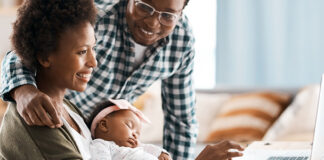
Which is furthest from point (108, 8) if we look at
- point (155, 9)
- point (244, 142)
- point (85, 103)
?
point (244, 142)

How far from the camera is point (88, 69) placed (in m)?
1.42

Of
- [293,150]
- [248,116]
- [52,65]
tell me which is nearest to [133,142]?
[52,65]

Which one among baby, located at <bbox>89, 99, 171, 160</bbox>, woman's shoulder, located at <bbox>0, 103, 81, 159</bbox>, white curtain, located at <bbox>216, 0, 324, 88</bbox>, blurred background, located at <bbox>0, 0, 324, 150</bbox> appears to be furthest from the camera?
white curtain, located at <bbox>216, 0, 324, 88</bbox>

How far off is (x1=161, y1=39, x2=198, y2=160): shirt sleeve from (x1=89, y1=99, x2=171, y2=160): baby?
1.80ft

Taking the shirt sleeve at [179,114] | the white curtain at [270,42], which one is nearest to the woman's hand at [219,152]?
the shirt sleeve at [179,114]

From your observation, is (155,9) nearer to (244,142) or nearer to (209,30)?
(244,142)

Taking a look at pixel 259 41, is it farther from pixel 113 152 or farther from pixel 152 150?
pixel 113 152

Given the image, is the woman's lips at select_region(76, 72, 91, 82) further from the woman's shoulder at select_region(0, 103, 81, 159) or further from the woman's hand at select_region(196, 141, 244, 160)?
the woman's hand at select_region(196, 141, 244, 160)

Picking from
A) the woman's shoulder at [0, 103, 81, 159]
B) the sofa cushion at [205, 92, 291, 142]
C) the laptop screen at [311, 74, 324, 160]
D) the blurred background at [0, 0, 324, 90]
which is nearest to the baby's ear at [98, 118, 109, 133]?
the woman's shoulder at [0, 103, 81, 159]

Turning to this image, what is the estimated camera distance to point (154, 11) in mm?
1800

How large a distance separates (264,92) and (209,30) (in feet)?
2.17

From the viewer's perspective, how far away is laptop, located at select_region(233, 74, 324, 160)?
1.51 meters

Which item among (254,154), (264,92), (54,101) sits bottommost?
(264,92)

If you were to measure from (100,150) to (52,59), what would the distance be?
26 centimetres
